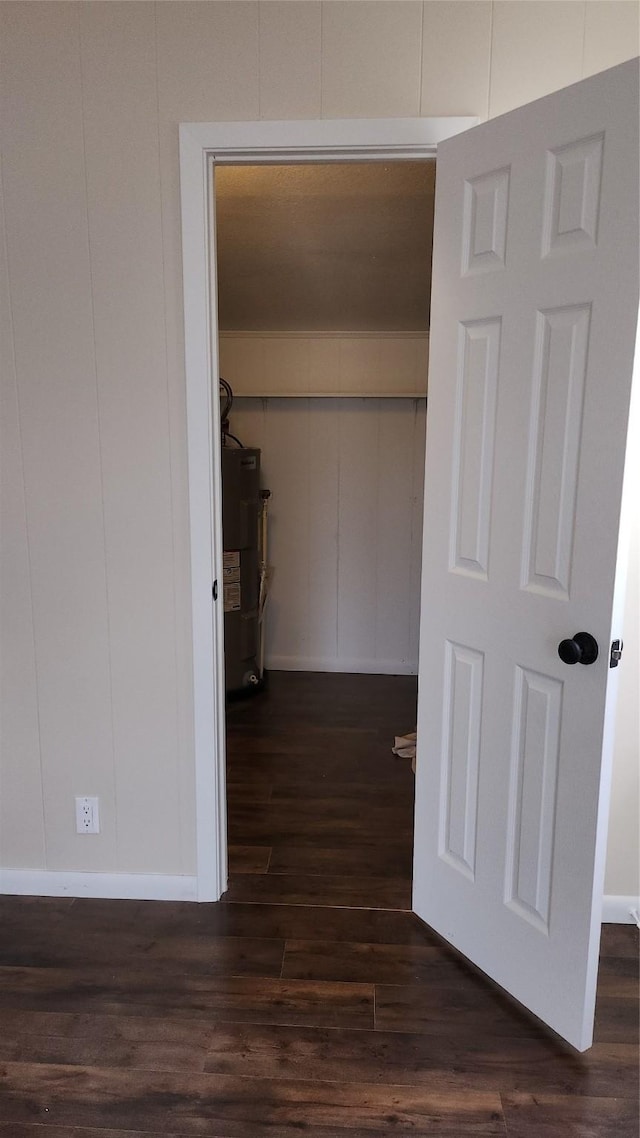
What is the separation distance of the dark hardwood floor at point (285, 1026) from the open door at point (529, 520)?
5.5 inches

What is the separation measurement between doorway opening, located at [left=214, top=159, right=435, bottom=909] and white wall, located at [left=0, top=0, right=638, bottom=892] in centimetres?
54

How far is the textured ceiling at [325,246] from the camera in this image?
2391 mm

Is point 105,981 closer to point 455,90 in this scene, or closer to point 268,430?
point 455,90

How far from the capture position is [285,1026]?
168cm

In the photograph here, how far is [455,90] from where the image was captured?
1.74 metres

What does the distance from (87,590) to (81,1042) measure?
113 centimetres

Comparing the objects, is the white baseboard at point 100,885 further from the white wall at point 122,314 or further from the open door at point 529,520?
the open door at point 529,520

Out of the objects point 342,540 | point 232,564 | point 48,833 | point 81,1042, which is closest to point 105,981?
point 81,1042

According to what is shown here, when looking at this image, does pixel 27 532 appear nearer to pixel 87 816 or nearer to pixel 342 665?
pixel 87 816

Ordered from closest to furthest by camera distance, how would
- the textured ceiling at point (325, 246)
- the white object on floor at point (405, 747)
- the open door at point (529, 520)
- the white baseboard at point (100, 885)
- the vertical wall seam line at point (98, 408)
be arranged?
the open door at point (529, 520)
the vertical wall seam line at point (98, 408)
the white baseboard at point (100, 885)
the textured ceiling at point (325, 246)
the white object on floor at point (405, 747)

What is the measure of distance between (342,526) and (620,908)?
2.50m

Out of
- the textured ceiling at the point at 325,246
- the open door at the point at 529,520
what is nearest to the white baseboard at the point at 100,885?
the open door at the point at 529,520

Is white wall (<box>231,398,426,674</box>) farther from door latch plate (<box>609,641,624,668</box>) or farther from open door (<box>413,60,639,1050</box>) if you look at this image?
door latch plate (<box>609,641,624,668</box>)

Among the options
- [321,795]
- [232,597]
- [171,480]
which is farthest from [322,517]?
[171,480]
